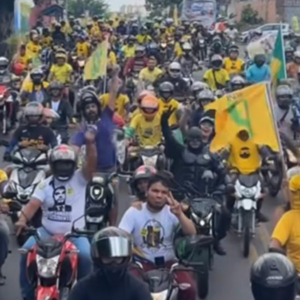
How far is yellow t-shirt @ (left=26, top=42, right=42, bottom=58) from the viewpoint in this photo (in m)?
30.5

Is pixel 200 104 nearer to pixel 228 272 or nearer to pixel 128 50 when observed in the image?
pixel 228 272

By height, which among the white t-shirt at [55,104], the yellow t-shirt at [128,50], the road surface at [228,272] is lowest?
the road surface at [228,272]

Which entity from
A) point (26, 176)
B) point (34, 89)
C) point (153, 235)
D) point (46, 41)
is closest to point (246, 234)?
point (26, 176)

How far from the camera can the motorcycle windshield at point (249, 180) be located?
12.7 m

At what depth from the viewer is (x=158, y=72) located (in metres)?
23.3

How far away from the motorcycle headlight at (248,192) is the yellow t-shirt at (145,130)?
236 cm

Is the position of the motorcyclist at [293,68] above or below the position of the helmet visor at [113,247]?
above

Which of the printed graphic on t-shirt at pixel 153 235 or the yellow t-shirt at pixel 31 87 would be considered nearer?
the printed graphic on t-shirt at pixel 153 235

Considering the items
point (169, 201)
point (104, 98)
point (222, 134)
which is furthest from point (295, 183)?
point (104, 98)

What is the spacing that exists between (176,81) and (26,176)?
8.36m

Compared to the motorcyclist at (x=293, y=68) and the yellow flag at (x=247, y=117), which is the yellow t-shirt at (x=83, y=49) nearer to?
the motorcyclist at (x=293, y=68)

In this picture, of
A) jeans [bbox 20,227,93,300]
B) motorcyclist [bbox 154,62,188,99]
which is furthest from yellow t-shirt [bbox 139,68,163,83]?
jeans [bbox 20,227,93,300]

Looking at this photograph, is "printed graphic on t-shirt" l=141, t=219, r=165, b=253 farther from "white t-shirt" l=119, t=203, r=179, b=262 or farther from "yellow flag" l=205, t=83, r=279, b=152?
"yellow flag" l=205, t=83, r=279, b=152

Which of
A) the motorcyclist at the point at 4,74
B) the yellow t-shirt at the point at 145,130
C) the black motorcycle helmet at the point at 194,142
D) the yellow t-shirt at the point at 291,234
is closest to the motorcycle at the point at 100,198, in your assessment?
the black motorcycle helmet at the point at 194,142
